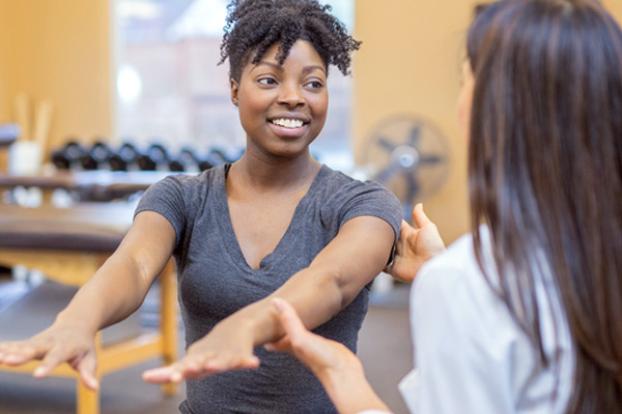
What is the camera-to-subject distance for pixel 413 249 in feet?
4.86

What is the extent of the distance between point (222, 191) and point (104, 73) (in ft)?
18.8

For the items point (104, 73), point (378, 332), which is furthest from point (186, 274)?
point (104, 73)

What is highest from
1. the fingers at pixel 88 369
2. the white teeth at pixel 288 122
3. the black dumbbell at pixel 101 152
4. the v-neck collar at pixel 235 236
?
the white teeth at pixel 288 122

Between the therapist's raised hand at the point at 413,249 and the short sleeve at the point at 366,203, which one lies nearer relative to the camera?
the short sleeve at the point at 366,203

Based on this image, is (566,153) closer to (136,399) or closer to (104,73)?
(136,399)

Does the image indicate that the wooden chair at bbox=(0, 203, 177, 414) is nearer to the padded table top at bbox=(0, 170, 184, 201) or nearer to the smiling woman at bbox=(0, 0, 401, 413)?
the padded table top at bbox=(0, 170, 184, 201)

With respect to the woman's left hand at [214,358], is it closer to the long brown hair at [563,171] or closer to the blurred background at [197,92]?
the long brown hair at [563,171]

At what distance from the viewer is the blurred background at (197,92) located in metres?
5.81

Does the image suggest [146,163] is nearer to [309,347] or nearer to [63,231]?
[63,231]

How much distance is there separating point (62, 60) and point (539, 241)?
659 centimetres

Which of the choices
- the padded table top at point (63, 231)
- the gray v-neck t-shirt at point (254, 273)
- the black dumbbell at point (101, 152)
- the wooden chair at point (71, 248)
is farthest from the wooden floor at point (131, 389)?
the black dumbbell at point (101, 152)

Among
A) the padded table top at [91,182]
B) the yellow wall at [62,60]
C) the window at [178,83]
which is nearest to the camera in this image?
the padded table top at [91,182]

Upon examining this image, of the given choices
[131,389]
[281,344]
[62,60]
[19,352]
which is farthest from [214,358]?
[62,60]

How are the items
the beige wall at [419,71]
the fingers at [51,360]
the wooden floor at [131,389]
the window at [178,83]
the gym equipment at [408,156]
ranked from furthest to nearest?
the window at [178,83]
the beige wall at [419,71]
the gym equipment at [408,156]
the wooden floor at [131,389]
the fingers at [51,360]
